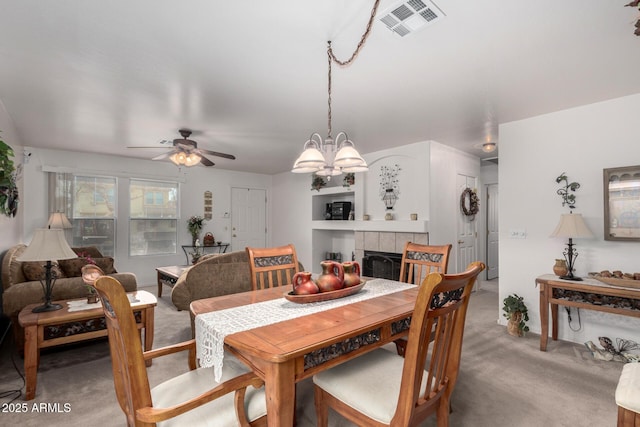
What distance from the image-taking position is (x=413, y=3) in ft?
5.51

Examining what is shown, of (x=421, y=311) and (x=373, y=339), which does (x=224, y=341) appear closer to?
(x=373, y=339)

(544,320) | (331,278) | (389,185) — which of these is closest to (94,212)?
(389,185)

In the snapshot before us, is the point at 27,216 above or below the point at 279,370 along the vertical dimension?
above

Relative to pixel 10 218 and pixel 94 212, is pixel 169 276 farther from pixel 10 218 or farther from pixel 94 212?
pixel 94 212

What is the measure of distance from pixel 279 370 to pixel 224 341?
0.98 feet

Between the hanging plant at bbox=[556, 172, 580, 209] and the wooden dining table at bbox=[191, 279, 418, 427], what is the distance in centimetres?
268

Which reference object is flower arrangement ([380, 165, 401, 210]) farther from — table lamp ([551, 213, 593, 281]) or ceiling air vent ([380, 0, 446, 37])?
ceiling air vent ([380, 0, 446, 37])

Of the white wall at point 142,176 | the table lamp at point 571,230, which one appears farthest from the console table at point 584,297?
the white wall at point 142,176

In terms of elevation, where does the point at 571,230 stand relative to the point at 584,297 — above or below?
above

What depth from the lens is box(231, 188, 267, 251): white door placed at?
747cm

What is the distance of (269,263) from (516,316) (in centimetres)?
284

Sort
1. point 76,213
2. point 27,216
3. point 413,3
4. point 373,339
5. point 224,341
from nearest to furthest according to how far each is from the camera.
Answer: point 224,341 < point 373,339 < point 413,3 < point 27,216 < point 76,213

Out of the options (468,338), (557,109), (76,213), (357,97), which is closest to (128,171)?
(76,213)

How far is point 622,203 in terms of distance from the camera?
117 inches
